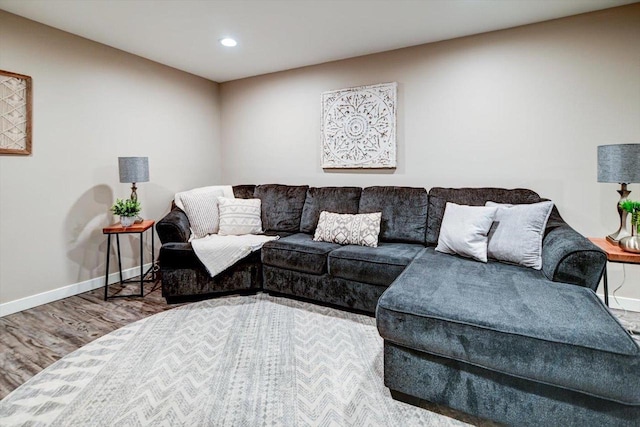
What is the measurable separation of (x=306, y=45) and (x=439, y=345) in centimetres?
296

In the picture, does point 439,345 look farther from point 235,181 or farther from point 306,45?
point 235,181

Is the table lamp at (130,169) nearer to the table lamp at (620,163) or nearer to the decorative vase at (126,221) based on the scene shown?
the decorative vase at (126,221)

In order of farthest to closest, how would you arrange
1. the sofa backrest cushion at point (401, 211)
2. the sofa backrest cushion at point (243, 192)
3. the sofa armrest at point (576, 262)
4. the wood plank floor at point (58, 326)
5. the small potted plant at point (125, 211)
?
the sofa backrest cushion at point (243, 192) → the small potted plant at point (125, 211) → the sofa backrest cushion at point (401, 211) → the wood plank floor at point (58, 326) → the sofa armrest at point (576, 262)

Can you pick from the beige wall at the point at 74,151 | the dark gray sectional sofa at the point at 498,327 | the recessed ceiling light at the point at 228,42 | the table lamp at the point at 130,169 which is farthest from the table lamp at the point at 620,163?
the beige wall at the point at 74,151

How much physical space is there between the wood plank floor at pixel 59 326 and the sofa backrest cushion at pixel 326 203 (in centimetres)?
Answer: 148

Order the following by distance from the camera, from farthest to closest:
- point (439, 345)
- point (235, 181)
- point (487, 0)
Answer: point (235, 181) → point (487, 0) → point (439, 345)

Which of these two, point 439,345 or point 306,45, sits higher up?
point 306,45

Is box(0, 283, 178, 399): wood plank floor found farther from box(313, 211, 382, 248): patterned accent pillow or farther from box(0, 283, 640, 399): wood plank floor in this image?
box(313, 211, 382, 248): patterned accent pillow

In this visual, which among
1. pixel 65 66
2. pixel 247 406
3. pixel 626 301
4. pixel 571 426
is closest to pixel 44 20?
pixel 65 66

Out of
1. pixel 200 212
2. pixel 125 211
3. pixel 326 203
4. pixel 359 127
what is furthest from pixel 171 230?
pixel 359 127

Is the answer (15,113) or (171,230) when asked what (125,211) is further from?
(15,113)

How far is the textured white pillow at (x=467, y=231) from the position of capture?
8.05ft

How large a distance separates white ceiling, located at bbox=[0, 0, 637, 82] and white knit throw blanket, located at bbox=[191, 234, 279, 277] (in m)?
1.86

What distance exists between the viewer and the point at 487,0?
8.14 feet
